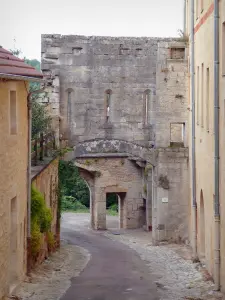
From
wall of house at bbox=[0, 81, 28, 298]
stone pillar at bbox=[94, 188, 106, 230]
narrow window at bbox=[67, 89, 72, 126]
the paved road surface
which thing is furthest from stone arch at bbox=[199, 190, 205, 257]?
stone pillar at bbox=[94, 188, 106, 230]

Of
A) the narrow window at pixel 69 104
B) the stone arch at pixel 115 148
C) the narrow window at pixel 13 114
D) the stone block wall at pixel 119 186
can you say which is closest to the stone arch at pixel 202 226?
the stone arch at pixel 115 148

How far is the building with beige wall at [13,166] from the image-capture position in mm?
14672

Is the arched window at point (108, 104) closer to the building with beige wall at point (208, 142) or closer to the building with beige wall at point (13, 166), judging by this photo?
the building with beige wall at point (208, 142)

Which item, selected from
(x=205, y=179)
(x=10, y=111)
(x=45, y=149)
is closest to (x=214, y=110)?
(x=205, y=179)

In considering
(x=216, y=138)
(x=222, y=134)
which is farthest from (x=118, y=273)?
(x=222, y=134)

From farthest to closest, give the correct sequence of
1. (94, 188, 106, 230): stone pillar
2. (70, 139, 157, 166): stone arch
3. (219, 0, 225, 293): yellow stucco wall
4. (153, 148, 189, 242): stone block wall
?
(94, 188, 106, 230): stone pillar < (70, 139, 157, 166): stone arch < (153, 148, 189, 242): stone block wall < (219, 0, 225, 293): yellow stucco wall

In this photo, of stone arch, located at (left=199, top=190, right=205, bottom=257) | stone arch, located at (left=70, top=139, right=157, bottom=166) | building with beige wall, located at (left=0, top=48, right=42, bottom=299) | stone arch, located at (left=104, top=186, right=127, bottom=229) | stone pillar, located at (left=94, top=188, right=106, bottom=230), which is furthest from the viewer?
stone pillar, located at (left=94, top=188, right=106, bottom=230)

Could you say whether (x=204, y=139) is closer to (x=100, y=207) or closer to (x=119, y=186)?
(x=119, y=186)

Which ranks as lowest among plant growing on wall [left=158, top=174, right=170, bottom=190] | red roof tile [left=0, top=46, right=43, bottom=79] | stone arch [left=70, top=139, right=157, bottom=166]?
plant growing on wall [left=158, top=174, right=170, bottom=190]

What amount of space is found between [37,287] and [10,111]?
4.10m

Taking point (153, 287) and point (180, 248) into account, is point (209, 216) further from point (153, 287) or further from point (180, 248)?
point (180, 248)

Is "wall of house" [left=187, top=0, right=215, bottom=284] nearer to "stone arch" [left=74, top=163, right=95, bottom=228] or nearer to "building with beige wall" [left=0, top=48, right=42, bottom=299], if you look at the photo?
"building with beige wall" [left=0, top=48, right=42, bottom=299]

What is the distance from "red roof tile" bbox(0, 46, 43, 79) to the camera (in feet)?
46.9

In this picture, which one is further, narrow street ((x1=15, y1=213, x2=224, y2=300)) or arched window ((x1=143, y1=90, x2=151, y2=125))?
arched window ((x1=143, y1=90, x2=151, y2=125))
